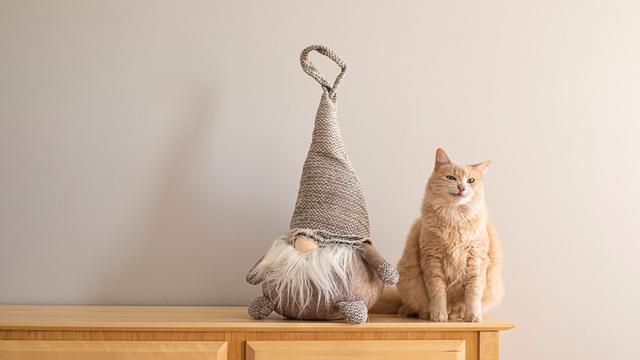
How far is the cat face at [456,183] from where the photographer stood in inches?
53.4

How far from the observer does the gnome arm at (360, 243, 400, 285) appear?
131 centimetres

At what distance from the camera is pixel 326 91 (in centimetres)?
146

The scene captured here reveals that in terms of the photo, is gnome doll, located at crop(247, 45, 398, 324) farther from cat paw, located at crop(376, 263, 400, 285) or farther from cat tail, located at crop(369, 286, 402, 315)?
cat tail, located at crop(369, 286, 402, 315)

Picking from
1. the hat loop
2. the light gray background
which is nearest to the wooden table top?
the light gray background

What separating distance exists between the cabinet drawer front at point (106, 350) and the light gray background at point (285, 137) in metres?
0.41

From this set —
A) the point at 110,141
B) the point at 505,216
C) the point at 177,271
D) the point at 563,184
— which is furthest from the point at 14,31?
the point at 563,184

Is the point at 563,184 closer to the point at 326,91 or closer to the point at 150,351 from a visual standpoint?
the point at 326,91

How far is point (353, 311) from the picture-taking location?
125cm

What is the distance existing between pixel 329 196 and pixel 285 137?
38 cm

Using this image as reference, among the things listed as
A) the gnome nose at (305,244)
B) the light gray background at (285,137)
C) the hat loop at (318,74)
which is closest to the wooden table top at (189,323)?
the gnome nose at (305,244)

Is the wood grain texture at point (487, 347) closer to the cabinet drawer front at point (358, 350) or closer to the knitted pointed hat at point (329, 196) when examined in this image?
the cabinet drawer front at point (358, 350)

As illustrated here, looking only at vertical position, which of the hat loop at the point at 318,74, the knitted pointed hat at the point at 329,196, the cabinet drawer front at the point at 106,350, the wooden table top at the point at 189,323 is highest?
the hat loop at the point at 318,74

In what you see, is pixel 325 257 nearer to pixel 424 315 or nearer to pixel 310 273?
pixel 310 273

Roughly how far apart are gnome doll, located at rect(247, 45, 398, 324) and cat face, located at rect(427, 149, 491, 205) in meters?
0.17
